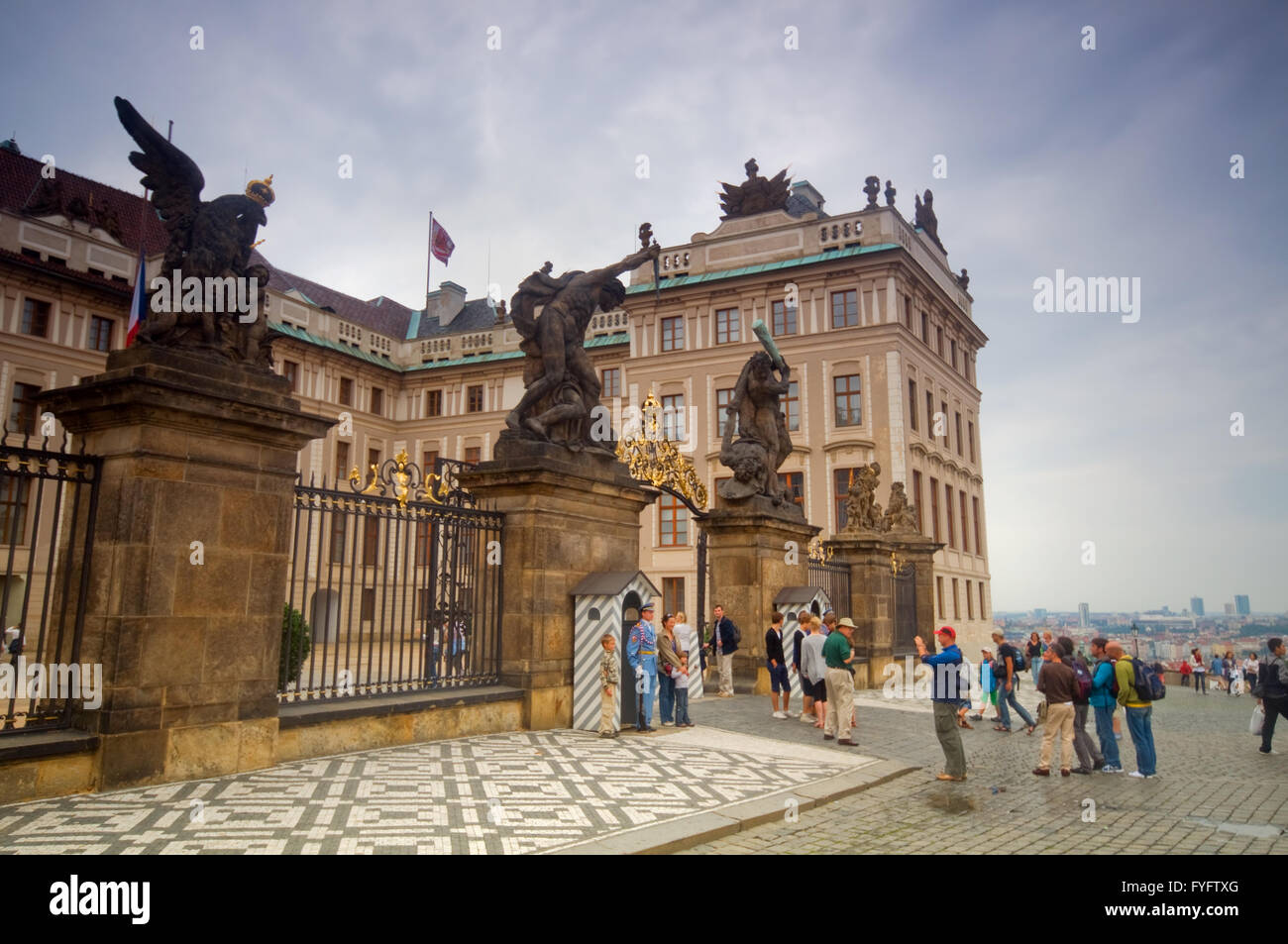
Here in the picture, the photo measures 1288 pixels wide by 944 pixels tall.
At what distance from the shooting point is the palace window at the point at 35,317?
32281 millimetres

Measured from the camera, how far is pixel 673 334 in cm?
4166

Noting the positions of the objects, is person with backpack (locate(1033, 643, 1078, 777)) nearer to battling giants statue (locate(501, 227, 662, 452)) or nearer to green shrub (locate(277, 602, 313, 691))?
battling giants statue (locate(501, 227, 662, 452))

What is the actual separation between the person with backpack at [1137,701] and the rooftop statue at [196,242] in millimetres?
9783

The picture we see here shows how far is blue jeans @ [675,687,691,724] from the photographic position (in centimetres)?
1168

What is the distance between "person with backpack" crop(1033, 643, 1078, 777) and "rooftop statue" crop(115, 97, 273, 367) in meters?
8.69

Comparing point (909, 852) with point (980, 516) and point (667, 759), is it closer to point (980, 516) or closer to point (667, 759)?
point (667, 759)

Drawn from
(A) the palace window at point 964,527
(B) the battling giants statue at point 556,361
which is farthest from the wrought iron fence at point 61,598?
(A) the palace window at point 964,527

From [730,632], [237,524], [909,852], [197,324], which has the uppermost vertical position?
[197,324]

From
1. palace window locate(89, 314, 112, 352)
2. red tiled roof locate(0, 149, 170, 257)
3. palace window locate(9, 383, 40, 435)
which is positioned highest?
red tiled roof locate(0, 149, 170, 257)

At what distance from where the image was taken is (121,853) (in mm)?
5125

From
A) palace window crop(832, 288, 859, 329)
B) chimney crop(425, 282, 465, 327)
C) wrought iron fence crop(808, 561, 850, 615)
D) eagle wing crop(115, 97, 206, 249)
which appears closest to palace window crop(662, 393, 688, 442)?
palace window crop(832, 288, 859, 329)

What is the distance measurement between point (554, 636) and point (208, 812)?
5.12 m

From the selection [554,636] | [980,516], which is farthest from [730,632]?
[980,516]

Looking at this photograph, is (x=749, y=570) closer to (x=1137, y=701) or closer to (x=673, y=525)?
(x=1137, y=701)
